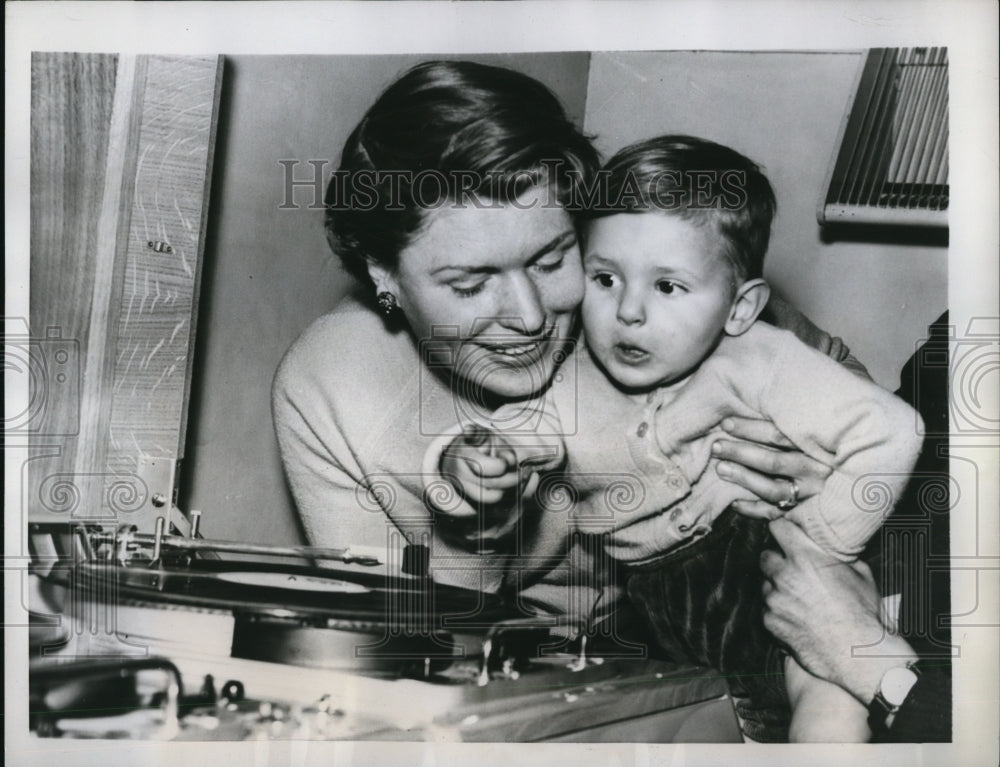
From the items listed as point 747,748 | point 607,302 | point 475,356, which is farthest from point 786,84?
point 747,748

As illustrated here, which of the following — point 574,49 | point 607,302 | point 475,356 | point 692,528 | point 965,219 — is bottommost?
point 692,528

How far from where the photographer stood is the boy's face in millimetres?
1568

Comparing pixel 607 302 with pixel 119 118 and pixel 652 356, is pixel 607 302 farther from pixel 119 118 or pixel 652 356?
pixel 119 118

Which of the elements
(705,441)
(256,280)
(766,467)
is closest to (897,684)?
(766,467)

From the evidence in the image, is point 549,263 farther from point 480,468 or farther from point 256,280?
point 256,280

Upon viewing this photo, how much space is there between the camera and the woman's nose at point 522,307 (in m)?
1.59

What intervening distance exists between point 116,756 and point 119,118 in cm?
120

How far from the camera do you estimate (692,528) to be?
1606 mm

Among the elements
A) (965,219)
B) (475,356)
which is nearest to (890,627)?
(965,219)

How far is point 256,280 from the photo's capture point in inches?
64.6

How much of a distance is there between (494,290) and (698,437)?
467 millimetres

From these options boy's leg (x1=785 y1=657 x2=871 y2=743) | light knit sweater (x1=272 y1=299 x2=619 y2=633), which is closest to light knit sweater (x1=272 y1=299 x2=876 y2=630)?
light knit sweater (x1=272 y1=299 x2=619 y2=633)

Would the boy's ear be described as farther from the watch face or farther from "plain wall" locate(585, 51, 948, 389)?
the watch face

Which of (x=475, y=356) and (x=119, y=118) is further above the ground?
(x=119, y=118)
